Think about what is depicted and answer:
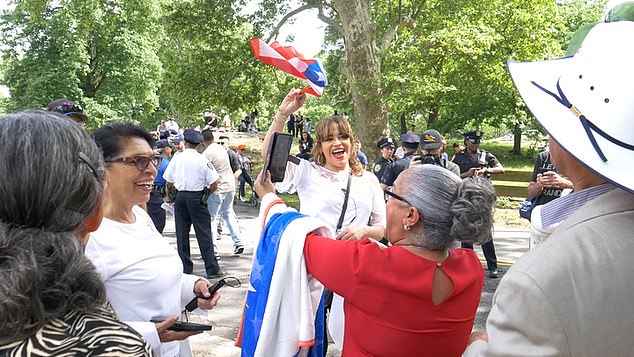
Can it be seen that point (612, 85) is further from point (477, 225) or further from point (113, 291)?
point (113, 291)

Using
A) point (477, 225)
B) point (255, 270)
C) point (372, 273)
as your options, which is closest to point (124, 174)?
point (255, 270)

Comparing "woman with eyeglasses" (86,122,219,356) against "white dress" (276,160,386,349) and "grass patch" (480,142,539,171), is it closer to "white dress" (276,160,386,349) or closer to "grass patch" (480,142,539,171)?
"white dress" (276,160,386,349)

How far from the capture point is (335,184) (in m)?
3.86

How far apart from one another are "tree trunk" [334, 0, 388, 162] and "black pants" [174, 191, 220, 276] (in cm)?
798

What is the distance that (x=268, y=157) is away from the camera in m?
2.64

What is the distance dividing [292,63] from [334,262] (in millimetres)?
1394

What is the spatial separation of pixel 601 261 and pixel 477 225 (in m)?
0.95

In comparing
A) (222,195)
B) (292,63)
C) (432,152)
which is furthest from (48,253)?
(222,195)

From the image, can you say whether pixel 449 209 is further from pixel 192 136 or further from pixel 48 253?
pixel 192 136

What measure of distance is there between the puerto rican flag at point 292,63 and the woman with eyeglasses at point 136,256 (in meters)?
0.83

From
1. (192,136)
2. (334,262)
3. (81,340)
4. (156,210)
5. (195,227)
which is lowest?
(195,227)

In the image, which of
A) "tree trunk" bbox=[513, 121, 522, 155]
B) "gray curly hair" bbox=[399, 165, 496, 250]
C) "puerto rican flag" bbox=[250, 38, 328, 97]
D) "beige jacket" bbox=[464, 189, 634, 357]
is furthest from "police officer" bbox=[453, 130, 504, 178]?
"tree trunk" bbox=[513, 121, 522, 155]

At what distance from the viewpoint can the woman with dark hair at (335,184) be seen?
379 centimetres

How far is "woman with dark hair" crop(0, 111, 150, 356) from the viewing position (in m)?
1.06
